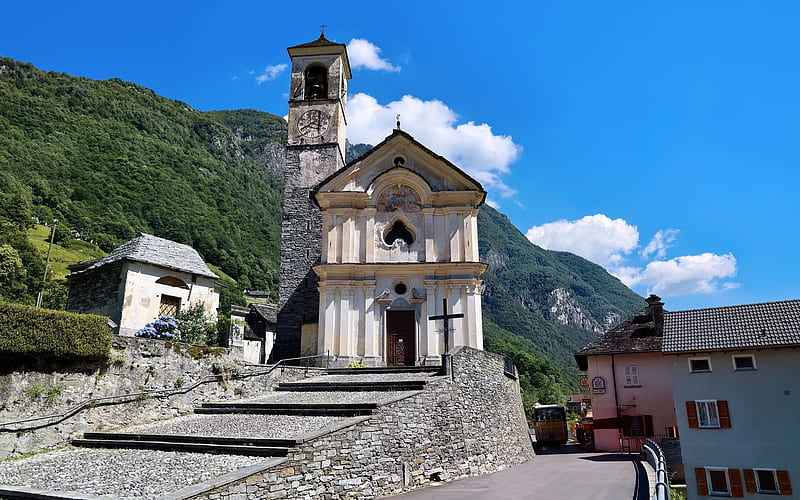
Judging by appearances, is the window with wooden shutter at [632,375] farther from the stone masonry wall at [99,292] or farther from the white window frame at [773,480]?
the stone masonry wall at [99,292]

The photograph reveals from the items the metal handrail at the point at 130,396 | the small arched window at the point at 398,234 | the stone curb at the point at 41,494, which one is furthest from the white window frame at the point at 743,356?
the stone curb at the point at 41,494

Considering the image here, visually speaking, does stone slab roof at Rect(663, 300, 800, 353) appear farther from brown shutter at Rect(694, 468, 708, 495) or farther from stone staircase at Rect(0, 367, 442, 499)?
stone staircase at Rect(0, 367, 442, 499)

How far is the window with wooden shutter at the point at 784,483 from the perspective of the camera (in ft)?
57.5

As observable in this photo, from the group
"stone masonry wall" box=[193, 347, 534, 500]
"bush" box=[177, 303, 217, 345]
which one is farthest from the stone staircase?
"bush" box=[177, 303, 217, 345]

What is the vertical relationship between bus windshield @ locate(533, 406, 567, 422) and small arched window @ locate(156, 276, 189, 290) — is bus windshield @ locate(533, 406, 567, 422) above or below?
below

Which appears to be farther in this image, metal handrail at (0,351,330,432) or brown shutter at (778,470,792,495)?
brown shutter at (778,470,792,495)

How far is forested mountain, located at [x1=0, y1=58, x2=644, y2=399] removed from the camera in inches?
2995

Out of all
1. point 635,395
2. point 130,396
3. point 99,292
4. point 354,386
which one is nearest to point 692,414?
point 635,395

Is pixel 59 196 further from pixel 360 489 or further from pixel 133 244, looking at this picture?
pixel 360 489

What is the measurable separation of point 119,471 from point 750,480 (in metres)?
19.5

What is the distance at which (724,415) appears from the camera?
19.1m

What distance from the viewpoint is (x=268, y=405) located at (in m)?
14.9

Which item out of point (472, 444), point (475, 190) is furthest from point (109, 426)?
point (475, 190)

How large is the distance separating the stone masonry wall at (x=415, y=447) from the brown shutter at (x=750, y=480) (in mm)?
7578
